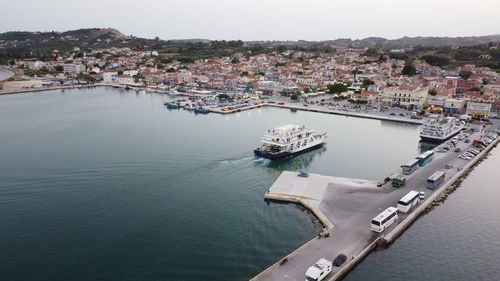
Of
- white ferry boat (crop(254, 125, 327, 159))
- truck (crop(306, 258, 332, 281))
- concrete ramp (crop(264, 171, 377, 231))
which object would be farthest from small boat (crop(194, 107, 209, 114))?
truck (crop(306, 258, 332, 281))

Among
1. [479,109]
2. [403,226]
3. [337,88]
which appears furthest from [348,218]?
[337,88]

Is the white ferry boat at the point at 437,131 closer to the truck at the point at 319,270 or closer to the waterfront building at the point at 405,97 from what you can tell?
the waterfront building at the point at 405,97

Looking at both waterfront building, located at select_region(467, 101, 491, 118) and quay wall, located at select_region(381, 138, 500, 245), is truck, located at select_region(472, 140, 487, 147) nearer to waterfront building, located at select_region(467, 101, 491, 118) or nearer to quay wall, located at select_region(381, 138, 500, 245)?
quay wall, located at select_region(381, 138, 500, 245)

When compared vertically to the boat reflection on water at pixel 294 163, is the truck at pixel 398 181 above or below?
above

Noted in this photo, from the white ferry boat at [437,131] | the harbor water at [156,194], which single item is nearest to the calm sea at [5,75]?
the harbor water at [156,194]

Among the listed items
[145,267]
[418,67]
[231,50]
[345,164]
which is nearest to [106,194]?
[145,267]
